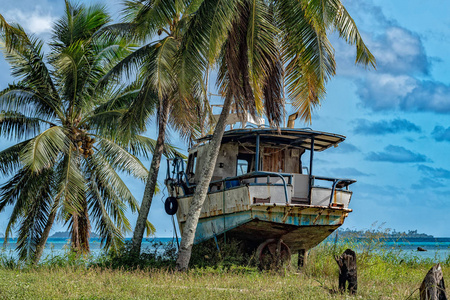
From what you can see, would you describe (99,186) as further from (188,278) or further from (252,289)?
(252,289)

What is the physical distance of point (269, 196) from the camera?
16.7m

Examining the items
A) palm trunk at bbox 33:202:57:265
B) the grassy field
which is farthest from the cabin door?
palm trunk at bbox 33:202:57:265

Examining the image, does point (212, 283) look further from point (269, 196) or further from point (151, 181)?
point (151, 181)

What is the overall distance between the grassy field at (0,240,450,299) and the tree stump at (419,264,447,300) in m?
0.37

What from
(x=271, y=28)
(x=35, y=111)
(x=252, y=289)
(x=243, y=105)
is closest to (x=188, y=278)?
(x=252, y=289)

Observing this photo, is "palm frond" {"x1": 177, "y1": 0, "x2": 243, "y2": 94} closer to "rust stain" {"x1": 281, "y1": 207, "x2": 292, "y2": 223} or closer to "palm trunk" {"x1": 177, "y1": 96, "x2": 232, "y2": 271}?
"palm trunk" {"x1": 177, "y1": 96, "x2": 232, "y2": 271}

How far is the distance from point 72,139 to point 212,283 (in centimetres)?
1080

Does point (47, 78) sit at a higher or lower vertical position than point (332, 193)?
higher

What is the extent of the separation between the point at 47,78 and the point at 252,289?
1391 centimetres

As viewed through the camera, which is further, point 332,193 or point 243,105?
point 332,193

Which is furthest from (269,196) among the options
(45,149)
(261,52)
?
(45,149)

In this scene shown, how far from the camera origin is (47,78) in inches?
904

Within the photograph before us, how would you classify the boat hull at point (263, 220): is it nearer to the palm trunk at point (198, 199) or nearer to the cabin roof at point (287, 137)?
the palm trunk at point (198, 199)

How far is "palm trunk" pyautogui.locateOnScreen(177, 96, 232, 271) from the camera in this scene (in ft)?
54.9
